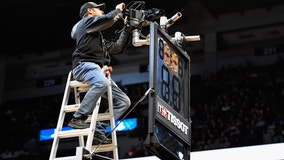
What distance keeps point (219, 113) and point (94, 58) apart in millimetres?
12392

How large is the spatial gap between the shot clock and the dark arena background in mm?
9926

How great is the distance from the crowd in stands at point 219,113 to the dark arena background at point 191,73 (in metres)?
0.03

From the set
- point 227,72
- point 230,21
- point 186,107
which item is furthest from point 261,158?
point 230,21

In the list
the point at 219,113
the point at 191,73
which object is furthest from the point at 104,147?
the point at 191,73

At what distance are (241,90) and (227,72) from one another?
166 centimetres

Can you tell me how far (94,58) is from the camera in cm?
558

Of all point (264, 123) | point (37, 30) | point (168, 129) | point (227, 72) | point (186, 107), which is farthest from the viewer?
point (37, 30)

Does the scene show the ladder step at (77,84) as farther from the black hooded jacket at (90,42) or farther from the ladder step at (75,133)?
the ladder step at (75,133)

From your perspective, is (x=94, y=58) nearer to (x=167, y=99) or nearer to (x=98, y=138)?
(x=98, y=138)

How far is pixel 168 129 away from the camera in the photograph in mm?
4691

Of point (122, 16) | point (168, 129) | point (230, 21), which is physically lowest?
point (168, 129)

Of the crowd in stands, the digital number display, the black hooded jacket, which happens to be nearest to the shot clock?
the digital number display

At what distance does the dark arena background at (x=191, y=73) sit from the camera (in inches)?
662

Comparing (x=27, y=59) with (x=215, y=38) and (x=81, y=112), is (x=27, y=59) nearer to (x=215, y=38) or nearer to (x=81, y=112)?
(x=215, y=38)
